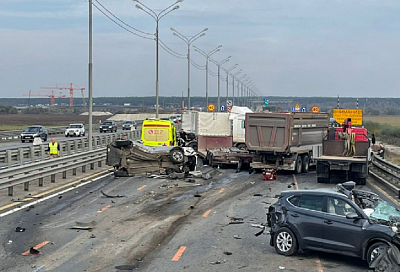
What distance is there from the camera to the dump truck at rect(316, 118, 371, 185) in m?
25.0

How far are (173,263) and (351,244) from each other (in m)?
3.33

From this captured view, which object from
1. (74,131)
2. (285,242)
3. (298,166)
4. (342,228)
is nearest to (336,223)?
(342,228)

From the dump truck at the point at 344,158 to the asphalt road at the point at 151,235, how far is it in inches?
162

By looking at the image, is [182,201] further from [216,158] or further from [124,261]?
[216,158]

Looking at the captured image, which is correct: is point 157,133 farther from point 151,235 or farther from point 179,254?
point 179,254

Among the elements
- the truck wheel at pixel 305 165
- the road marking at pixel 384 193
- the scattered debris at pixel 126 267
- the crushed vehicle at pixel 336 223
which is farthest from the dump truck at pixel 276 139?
the scattered debris at pixel 126 267

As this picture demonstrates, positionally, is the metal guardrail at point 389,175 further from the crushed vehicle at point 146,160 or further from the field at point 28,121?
the field at point 28,121

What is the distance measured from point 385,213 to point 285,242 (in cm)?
204

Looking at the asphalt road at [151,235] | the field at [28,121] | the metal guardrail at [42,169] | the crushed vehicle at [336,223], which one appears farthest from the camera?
the field at [28,121]

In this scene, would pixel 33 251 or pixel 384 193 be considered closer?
pixel 33 251

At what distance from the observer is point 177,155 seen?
1027 inches

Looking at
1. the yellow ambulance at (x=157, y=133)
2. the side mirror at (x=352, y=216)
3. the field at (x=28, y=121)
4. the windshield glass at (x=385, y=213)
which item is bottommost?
the field at (x=28, y=121)

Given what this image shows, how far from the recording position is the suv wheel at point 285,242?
12211 mm

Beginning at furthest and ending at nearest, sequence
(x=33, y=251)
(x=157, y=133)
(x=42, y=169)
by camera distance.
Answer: (x=157, y=133) < (x=42, y=169) < (x=33, y=251)
